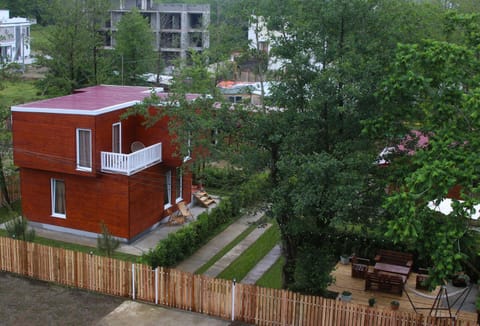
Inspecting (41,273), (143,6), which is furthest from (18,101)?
(41,273)

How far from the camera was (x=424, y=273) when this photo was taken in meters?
20.7

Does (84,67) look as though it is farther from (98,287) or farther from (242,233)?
(98,287)

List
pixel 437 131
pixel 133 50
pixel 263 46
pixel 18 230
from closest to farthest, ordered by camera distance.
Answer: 1. pixel 437 131
2. pixel 263 46
3. pixel 18 230
4. pixel 133 50

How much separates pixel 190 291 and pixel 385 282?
695cm

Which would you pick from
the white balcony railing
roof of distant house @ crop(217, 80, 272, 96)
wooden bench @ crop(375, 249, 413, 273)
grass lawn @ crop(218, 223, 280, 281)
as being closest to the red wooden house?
the white balcony railing

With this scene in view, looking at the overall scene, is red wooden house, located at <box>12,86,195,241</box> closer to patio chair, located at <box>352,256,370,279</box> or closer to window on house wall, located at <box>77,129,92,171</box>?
window on house wall, located at <box>77,129,92,171</box>

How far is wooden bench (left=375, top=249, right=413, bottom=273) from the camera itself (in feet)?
68.7

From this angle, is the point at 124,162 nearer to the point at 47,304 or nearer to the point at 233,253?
the point at 233,253

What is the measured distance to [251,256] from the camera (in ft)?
76.0

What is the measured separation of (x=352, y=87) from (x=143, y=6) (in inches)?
2534

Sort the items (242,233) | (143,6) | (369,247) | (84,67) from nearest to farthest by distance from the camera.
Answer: (369,247) → (242,233) → (84,67) → (143,6)

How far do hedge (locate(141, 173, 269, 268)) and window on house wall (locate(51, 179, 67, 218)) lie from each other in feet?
17.0

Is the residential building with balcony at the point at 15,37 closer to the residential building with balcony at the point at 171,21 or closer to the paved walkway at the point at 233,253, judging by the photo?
the residential building with balcony at the point at 171,21

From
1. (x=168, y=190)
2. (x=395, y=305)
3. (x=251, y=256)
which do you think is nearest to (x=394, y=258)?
(x=395, y=305)
